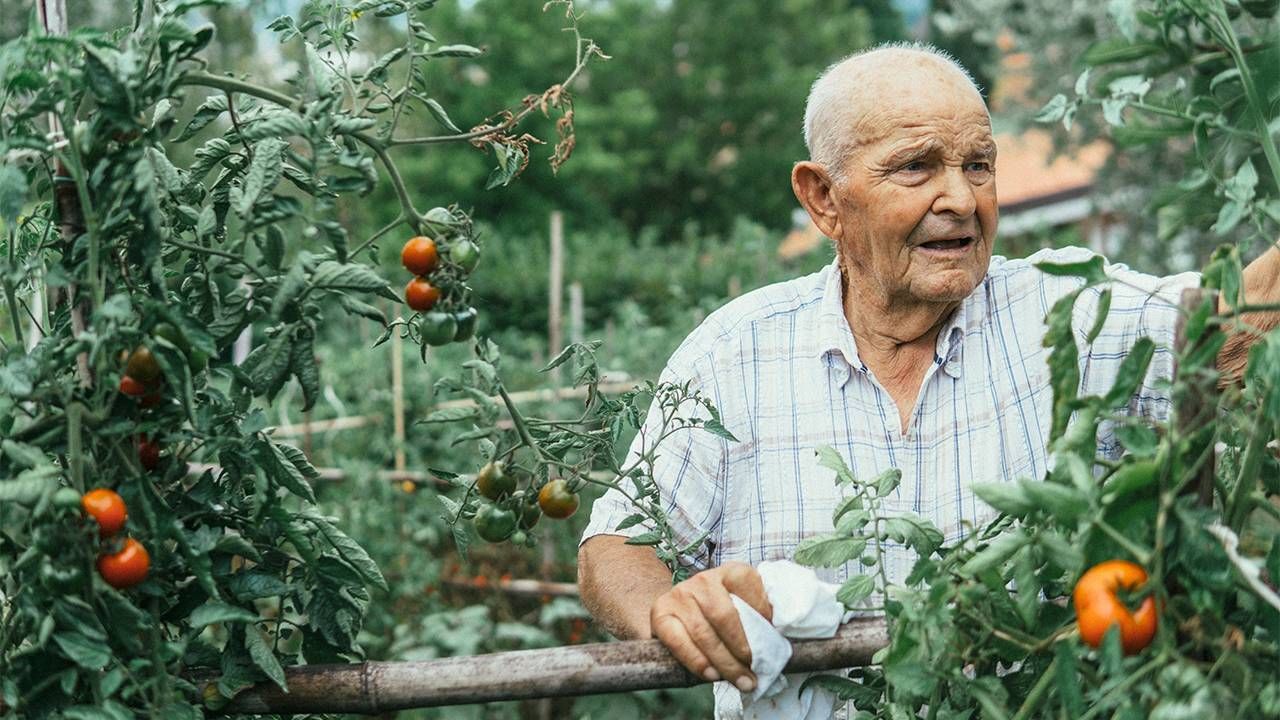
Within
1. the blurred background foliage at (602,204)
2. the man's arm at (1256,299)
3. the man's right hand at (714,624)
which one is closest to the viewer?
the man's right hand at (714,624)

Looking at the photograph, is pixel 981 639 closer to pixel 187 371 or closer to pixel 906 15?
pixel 187 371

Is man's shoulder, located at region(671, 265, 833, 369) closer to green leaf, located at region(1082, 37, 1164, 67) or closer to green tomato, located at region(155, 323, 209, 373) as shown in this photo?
green leaf, located at region(1082, 37, 1164, 67)

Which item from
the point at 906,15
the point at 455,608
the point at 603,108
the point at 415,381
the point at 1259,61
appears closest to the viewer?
the point at 1259,61

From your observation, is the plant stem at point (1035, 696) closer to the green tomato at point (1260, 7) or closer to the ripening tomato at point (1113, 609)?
the ripening tomato at point (1113, 609)

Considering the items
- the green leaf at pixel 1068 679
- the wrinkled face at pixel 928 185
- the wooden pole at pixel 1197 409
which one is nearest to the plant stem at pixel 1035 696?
the green leaf at pixel 1068 679

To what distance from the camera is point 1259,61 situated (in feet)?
4.89

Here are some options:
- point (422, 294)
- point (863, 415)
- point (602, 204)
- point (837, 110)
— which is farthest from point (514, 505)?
point (602, 204)

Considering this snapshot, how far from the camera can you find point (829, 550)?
5.02 ft

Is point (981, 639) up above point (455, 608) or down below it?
above

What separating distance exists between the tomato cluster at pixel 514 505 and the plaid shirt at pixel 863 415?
1.43ft

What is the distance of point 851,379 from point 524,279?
34.4 ft

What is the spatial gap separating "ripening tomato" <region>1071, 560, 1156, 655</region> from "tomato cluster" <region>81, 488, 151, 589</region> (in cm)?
88

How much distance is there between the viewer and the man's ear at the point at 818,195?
229cm

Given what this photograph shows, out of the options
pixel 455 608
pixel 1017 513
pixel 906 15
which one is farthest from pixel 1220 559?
pixel 906 15
